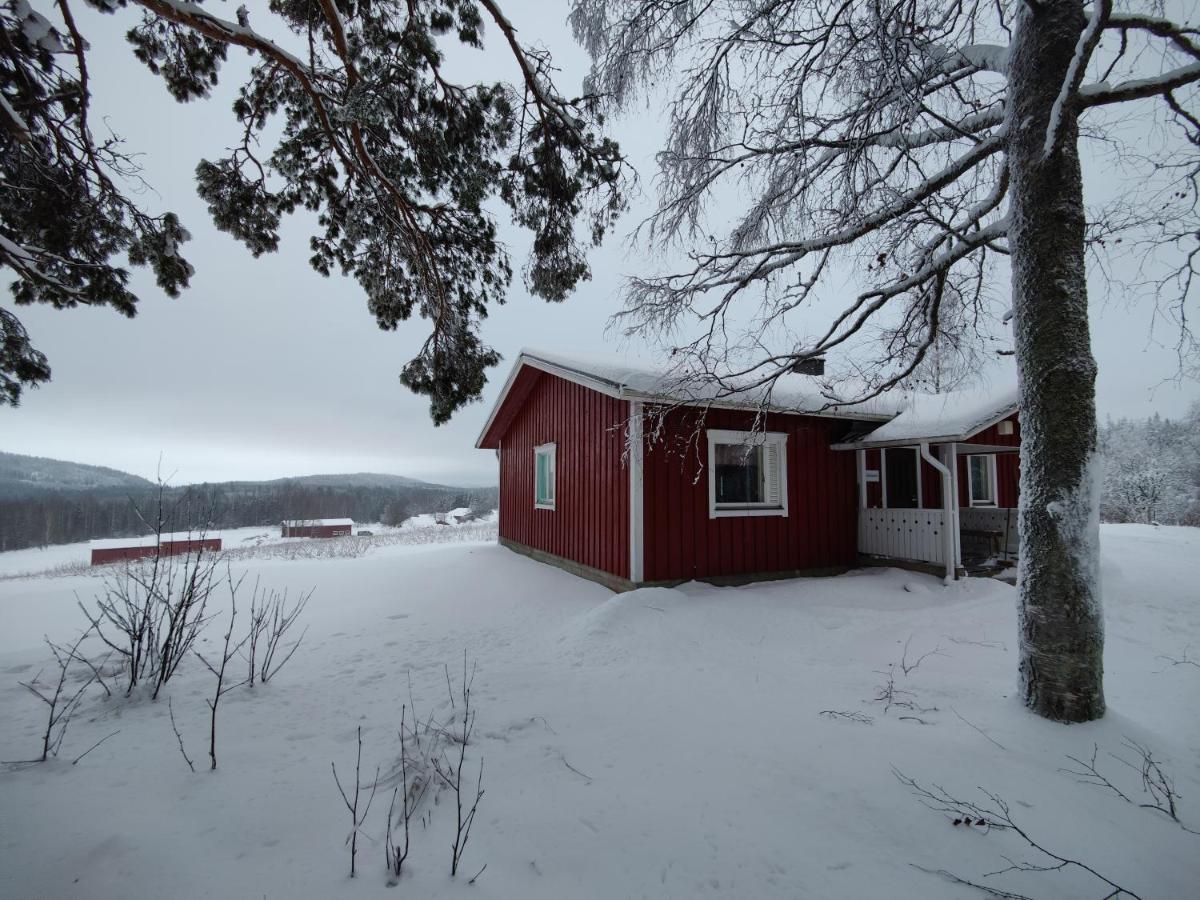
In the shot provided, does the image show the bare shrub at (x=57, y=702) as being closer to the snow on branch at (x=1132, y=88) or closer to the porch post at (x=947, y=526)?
the snow on branch at (x=1132, y=88)

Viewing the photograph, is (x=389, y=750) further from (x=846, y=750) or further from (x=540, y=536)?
(x=540, y=536)

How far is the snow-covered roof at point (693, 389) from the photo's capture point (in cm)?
517

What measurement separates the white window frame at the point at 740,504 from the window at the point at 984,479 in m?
5.83

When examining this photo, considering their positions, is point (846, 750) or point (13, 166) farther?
point (13, 166)

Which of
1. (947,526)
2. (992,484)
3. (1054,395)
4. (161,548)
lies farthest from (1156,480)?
(161,548)

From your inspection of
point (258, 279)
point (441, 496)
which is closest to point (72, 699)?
point (258, 279)

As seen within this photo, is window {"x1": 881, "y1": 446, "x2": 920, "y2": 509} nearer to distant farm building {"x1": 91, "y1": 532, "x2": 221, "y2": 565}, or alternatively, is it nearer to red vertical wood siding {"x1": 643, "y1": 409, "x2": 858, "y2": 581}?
red vertical wood siding {"x1": 643, "y1": 409, "x2": 858, "y2": 581}

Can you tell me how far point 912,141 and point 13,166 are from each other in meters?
8.56

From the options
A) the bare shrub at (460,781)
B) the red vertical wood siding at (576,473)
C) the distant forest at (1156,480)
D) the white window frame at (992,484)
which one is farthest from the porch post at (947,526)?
the distant forest at (1156,480)

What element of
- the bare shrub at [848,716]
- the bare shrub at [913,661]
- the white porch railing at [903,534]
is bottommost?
the bare shrub at [913,661]

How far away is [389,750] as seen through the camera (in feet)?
9.43

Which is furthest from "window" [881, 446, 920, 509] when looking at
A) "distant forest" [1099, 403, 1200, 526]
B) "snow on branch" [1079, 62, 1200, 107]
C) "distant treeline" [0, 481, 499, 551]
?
"distant treeline" [0, 481, 499, 551]

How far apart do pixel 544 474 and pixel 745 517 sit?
4.53 m

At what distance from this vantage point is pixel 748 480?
7.95 metres
